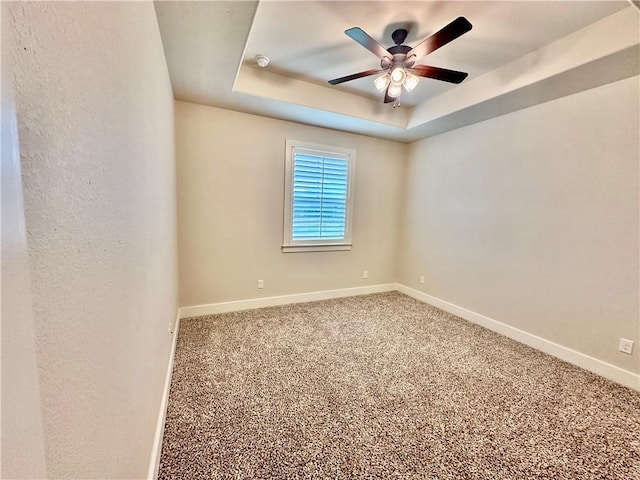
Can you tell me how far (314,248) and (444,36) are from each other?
105 inches

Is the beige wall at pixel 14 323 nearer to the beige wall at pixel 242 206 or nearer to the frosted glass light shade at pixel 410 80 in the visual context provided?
the frosted glass light shade at pixel 410 80

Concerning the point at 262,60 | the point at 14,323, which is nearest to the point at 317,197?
the point at 262,60

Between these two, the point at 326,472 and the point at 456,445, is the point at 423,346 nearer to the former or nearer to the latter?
the point at 456,445

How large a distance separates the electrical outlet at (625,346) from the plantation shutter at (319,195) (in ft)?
9.51

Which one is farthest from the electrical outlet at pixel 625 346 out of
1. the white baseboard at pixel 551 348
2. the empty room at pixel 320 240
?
the white baseboard at pixel 551 348

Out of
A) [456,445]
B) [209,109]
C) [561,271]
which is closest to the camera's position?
[456,445]

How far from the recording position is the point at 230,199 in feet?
10.7

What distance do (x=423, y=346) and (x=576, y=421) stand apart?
112 centimetres

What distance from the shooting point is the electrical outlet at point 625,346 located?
2.15m

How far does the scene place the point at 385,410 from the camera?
1.79 m

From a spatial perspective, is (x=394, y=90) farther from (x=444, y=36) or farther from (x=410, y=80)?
(x=444, y=36)

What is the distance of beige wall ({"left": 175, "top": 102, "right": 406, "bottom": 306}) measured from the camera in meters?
3.06

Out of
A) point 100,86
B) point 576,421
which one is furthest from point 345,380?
point 100,86

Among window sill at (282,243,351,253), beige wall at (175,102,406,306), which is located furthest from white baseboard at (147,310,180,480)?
window sill at (282,243,351,253)
